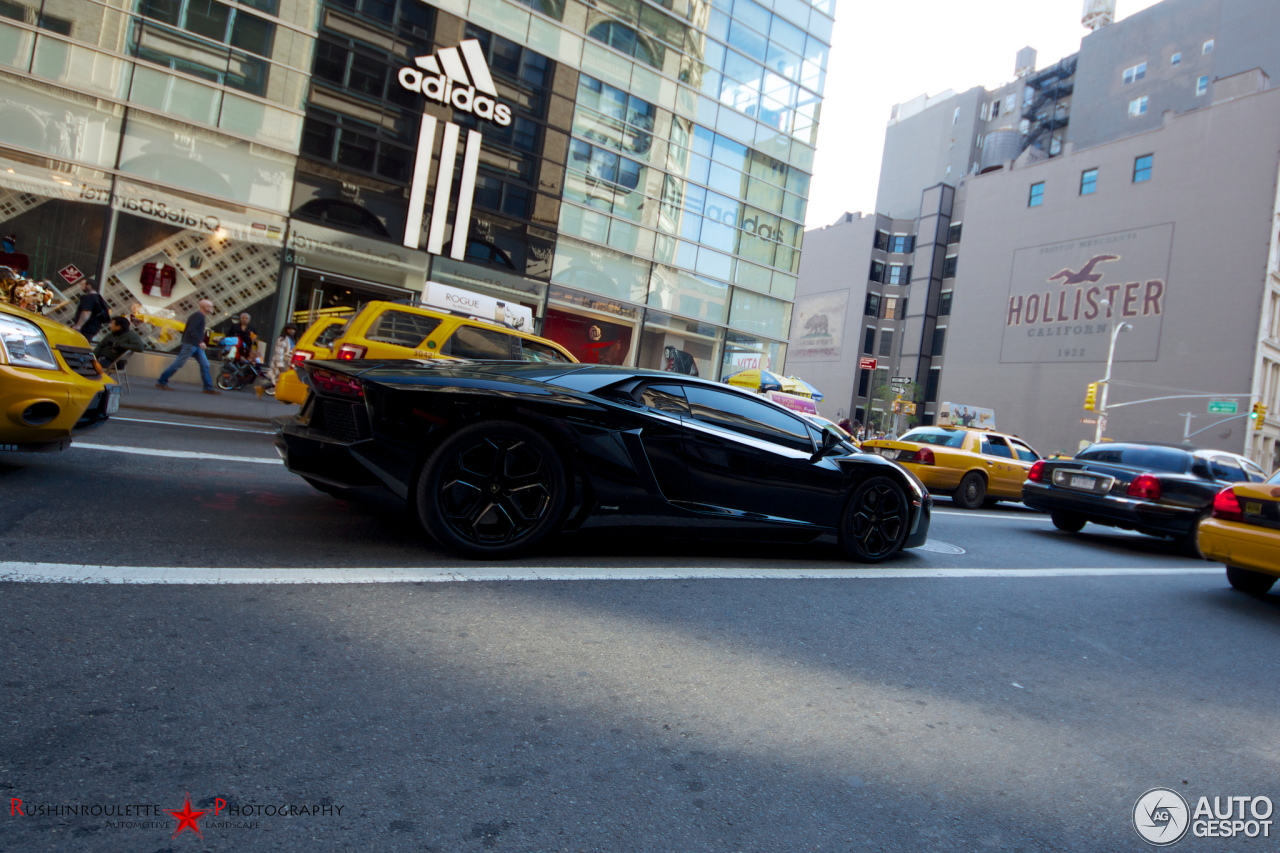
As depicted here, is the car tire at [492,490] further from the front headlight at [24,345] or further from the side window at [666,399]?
the front headlight at [24,345]

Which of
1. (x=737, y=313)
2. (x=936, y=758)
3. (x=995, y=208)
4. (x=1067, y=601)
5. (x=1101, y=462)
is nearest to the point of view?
(x=936, y=758)

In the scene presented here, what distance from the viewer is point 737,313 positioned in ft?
89.1

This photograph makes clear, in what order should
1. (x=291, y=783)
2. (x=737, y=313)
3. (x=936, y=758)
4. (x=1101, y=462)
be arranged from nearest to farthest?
1. (x=291, y=783)
2. (x=936, y=758)
3. (x=1101, y=462)
4. (x=737, y=313)

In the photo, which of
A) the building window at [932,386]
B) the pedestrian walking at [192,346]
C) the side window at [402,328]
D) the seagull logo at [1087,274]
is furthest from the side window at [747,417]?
the building window at [932,386]

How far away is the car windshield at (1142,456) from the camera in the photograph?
9492 millimetres

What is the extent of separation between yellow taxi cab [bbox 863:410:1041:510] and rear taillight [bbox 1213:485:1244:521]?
5837mm

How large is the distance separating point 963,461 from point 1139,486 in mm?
3816

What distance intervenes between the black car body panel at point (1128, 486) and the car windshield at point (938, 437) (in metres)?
2.99

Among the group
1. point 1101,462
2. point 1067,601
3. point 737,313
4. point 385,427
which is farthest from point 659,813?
point 737,313

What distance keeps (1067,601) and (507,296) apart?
61.1ft

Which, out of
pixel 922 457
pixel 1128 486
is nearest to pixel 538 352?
pixel 922 457

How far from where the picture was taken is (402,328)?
31.1 ft

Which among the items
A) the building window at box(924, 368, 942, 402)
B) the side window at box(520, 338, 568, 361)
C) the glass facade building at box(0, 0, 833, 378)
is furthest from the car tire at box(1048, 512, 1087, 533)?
the building window at box(924, 368, 942, 402)

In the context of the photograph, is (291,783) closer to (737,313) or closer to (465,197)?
(465,197)
